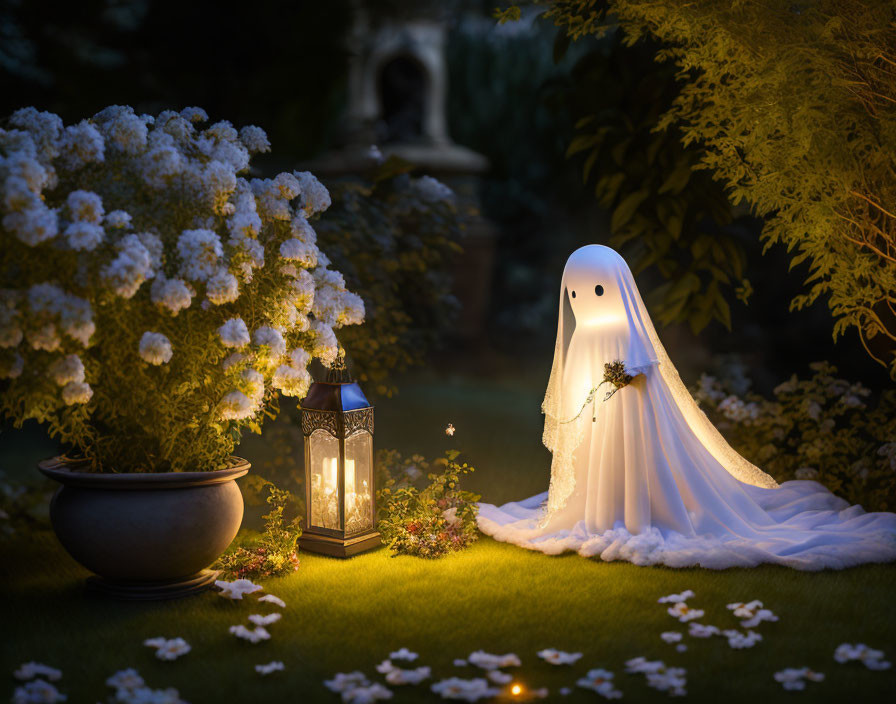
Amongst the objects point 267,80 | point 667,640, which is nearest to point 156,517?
point 667,640

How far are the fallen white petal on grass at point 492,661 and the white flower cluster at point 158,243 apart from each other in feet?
5.47

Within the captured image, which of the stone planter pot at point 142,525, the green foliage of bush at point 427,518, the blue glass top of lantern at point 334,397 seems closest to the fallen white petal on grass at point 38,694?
the stone planter pot at point 142,525

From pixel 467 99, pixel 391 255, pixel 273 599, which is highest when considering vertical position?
pixel 467 99

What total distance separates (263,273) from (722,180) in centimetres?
419

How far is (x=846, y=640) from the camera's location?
394 cm

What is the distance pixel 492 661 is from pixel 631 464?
6.76ft

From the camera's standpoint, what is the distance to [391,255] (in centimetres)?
664

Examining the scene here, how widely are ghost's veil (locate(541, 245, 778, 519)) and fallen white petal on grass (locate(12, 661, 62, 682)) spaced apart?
3064 mm

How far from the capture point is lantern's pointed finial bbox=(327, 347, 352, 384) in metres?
5.34

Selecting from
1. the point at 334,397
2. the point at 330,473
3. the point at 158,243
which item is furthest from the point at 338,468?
the point at 158,243

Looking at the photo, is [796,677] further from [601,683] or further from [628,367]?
[628,367]

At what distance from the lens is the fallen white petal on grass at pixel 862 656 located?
361 cm

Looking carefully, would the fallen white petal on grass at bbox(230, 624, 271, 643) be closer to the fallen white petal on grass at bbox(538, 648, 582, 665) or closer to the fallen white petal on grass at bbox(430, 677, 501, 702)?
→ the fallen white petal on grass at bbox(430, 677, 501, 702)

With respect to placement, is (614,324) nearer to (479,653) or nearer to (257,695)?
(479,653)
